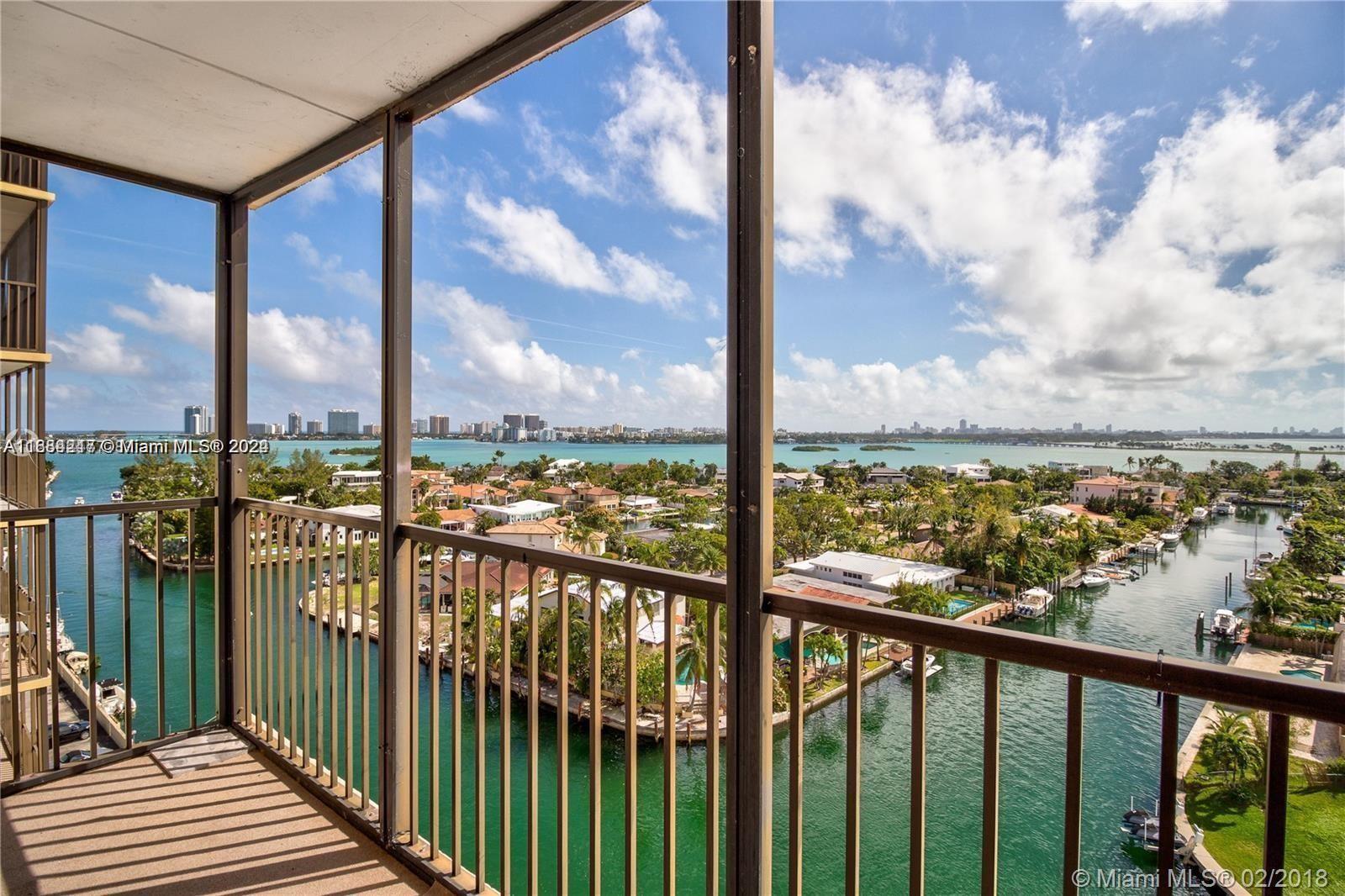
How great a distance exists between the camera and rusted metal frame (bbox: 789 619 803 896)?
114 centimetres

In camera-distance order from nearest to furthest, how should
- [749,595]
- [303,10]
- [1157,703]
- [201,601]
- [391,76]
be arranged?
1. [1157,703]
2. [749,595]
3. [303,10]
4. [391,76]
5. [201,601]

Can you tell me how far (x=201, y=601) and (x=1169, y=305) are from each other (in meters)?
3.55

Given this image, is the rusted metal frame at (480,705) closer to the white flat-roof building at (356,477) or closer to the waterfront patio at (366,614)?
the waterfront patio at (366,614)

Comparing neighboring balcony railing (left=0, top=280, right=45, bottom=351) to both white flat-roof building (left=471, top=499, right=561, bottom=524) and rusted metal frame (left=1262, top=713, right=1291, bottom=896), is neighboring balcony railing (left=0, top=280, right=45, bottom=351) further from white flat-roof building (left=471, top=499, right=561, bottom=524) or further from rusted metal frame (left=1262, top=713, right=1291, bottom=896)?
rusted metal frame (left=1262, top=713, right=1291, bottom=896)

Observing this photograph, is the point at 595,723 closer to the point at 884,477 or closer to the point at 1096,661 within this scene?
the point at 884,477

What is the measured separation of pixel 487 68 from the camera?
171 cm

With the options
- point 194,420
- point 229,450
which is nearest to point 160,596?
point 229,450

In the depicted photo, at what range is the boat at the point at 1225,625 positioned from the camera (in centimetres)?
83

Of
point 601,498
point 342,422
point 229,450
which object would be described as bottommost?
point 601,498

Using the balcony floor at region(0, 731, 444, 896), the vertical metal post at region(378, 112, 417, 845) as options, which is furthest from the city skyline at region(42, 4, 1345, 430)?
the balcony floor at region(0, 731, 444, 896)

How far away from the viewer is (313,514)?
2.32m

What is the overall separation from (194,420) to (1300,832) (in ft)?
12.7

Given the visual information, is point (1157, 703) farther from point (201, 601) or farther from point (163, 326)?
point (163, 326)

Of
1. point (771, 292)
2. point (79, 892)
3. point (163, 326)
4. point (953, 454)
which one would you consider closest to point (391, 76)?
point (771, 292)
